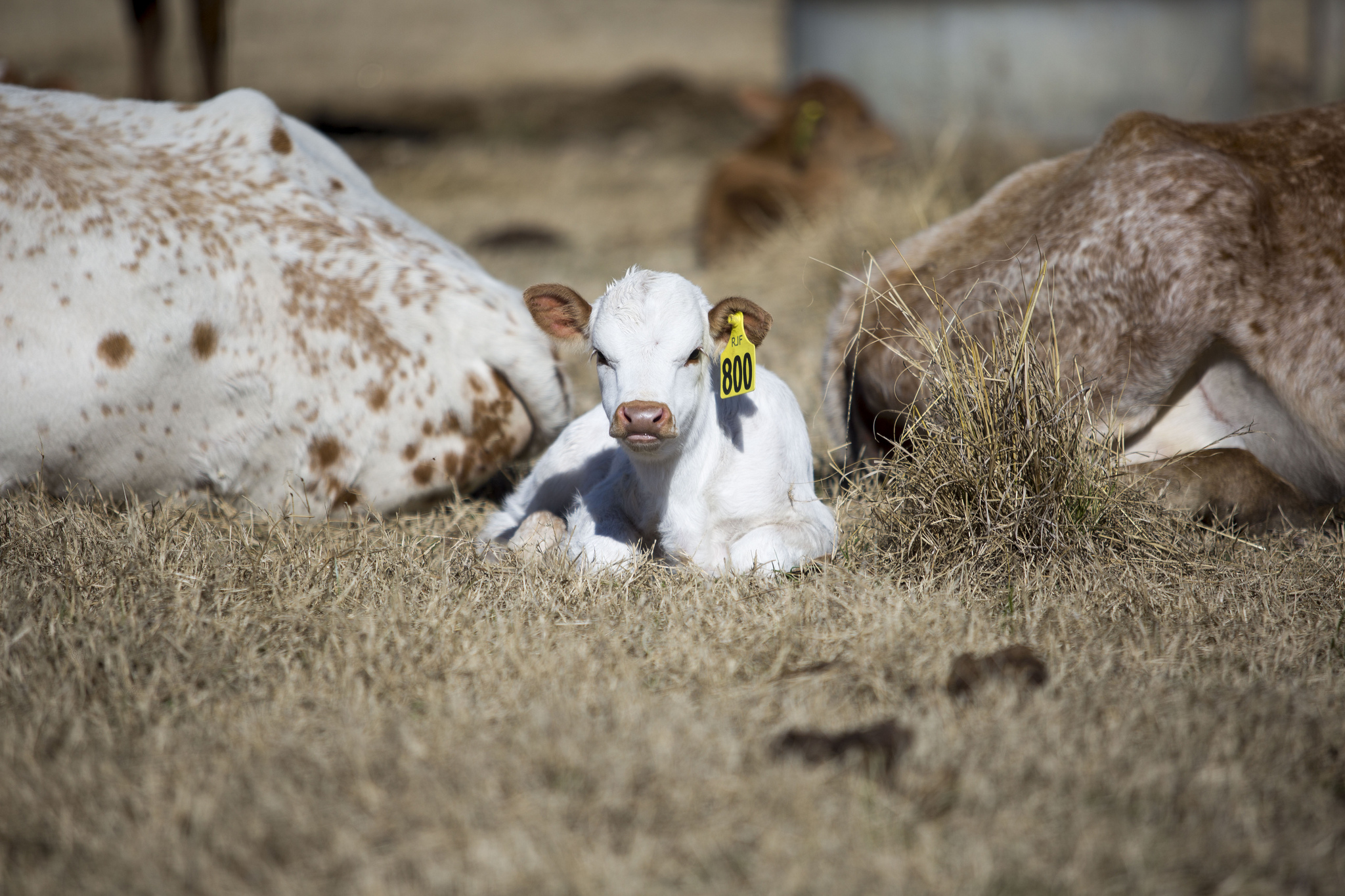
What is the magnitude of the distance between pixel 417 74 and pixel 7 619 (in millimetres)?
29526

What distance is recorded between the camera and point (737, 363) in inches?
126

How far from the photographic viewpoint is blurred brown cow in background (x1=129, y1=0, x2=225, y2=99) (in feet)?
26.8

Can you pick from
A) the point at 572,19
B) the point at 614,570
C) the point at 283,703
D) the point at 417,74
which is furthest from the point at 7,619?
the point at 572,19

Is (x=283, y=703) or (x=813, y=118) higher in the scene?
(x=813, y=118)

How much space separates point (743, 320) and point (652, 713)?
125cm

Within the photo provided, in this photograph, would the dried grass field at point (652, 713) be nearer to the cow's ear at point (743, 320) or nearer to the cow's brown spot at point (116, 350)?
the cow's brown spot at point (116, 350)

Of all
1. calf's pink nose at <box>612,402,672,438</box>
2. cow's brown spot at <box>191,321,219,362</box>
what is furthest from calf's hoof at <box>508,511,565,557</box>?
cow's brown spot at <box>191,321,219,362</box>

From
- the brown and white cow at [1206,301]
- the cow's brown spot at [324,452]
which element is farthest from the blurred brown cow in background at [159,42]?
the brown and white cow at [1206,301]

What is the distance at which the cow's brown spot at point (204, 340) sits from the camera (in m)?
3.69

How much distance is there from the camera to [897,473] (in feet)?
11.0

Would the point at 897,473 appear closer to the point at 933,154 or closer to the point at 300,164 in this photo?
the point at 300,164

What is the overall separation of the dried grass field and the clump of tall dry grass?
0.08ft

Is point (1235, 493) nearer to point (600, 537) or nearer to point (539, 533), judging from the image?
point (600, 537)

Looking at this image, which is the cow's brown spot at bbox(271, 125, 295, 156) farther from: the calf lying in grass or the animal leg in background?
the animal leg in background
